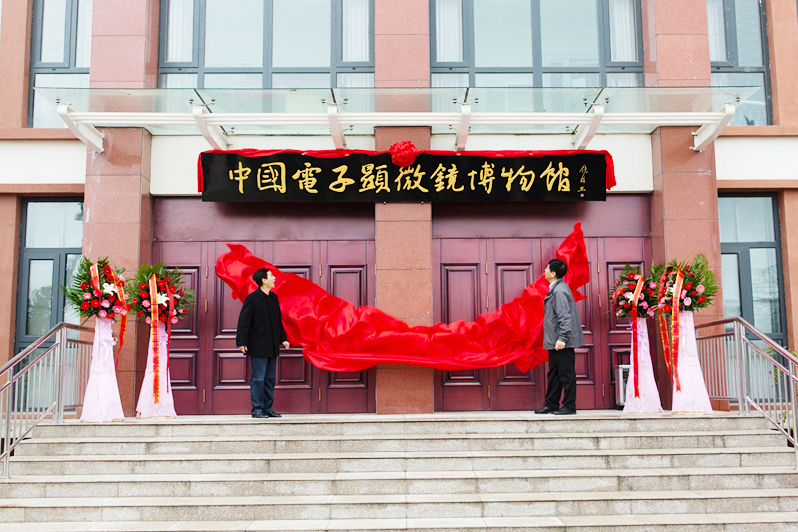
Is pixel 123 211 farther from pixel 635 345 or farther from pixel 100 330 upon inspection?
pixel 635 345

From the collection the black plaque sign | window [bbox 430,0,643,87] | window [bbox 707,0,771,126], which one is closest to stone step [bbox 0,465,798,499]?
the black plaque sign

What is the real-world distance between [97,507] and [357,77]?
6.08m

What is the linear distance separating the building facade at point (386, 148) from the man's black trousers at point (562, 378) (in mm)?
1096

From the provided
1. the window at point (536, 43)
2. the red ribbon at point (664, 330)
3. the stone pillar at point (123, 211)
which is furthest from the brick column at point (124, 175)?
the red ribbon at point (664, 330)

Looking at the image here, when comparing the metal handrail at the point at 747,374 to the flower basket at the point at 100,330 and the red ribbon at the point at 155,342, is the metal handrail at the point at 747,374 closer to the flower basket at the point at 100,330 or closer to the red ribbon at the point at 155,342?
the red ribbon at the point at 155,342

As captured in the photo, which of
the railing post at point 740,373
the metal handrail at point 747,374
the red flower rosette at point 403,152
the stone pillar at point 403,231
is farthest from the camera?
the red flower rosette at point 403,152

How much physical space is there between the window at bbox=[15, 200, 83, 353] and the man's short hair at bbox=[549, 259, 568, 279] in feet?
20.0

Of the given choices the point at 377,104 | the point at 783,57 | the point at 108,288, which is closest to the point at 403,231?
the point at 377,104

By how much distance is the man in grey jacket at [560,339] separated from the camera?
766 centimetres

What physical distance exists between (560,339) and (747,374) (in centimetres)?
195

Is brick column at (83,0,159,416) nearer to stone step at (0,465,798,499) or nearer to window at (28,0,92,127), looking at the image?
window at (28,0,92,127)

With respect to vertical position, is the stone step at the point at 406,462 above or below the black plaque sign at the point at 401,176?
below

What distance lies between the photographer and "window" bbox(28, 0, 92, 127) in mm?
9492

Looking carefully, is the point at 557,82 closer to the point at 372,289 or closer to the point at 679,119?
the point at 679,119
